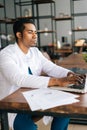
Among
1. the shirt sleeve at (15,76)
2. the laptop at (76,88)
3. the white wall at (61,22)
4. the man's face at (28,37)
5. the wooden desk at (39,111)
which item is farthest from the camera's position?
the white wall at (61,22)

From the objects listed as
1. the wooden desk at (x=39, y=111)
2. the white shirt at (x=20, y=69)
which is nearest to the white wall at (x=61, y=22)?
the white shirt at (x=20, y=69)

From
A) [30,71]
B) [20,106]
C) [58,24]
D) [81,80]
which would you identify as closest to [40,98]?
[20,106]

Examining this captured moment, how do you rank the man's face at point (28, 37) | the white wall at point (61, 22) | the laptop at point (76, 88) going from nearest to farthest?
the laptop at point (76, 88), the man's face at point (28, 37), the white wall at point (61, 22)

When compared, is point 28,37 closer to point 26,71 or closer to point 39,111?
point 26,71

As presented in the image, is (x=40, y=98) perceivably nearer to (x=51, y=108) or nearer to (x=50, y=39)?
(x=51, y=108)

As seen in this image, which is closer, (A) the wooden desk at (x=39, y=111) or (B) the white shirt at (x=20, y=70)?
(A) the wooden desk at (x=39, y=111)

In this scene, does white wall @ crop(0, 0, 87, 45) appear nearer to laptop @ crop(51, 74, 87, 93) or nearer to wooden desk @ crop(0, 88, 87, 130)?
laptop @ crop(51, 74, 87, 93)

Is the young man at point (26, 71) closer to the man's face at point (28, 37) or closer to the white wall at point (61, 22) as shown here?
the man's face at point (28, 37)

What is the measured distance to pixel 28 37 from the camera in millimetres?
1679

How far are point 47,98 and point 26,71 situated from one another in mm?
516

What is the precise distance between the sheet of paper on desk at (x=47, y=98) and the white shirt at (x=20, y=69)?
115mm

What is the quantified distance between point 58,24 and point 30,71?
20.3ft

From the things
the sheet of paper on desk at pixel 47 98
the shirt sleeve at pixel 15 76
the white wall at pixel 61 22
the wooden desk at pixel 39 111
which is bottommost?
the wooden desk at pixel 39 111

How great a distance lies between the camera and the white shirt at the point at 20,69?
4.41 ft
